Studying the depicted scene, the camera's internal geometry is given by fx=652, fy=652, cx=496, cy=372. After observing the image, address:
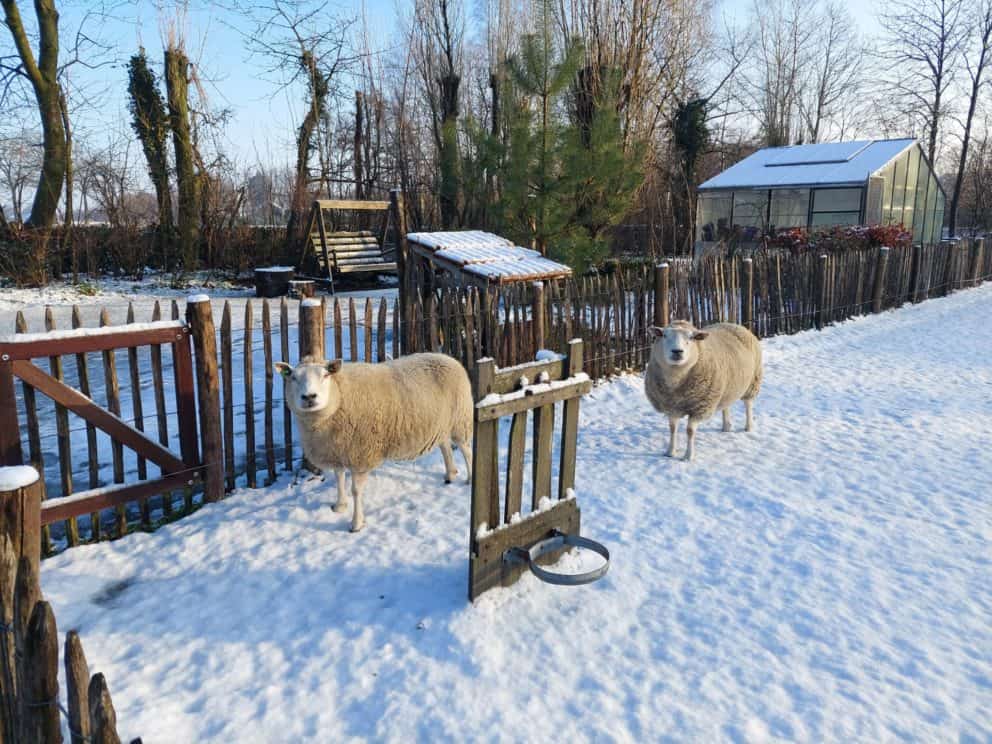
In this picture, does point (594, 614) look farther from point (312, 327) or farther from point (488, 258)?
point (488, 258)

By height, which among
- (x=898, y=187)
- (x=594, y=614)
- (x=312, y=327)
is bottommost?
(x=594, y=614)

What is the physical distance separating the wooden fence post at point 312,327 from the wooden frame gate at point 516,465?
1832 millimetres

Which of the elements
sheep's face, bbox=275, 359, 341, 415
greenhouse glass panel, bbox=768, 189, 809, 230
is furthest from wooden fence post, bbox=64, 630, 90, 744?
greenhouse glass panel, bbox=768, 189, 809, 230

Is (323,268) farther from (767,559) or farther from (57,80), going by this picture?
(767,559)

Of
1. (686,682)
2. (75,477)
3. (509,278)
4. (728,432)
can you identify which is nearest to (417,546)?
(686,682)

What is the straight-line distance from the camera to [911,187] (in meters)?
21.2

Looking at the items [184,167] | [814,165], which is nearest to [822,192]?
[814,165]

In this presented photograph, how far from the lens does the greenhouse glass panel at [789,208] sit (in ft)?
66.5

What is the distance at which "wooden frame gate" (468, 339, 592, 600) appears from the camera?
10.9 feet

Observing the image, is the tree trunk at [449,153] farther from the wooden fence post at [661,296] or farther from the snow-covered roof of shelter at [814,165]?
the snow-covered roof of shelter at [814,165]

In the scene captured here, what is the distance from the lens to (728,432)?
243 inches

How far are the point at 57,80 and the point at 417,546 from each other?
19.4m

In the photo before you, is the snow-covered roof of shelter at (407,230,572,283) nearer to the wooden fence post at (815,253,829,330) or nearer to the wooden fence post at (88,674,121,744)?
the wooden fence post at (815,253,829,330)

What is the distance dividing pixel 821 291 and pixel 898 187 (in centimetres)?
1222
